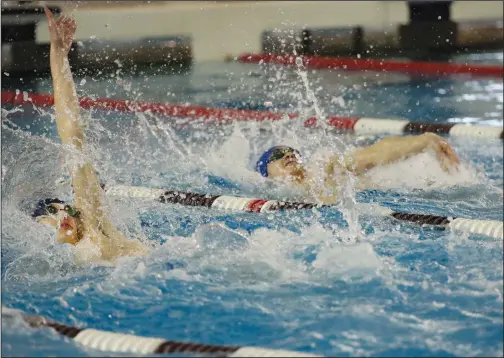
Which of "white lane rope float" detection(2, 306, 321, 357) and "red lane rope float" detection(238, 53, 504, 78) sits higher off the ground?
"red lane rope float" detection(238, 53, 504, 78)

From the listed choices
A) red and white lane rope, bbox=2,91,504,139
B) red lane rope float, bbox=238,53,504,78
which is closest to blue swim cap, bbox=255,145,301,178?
red and white lane rope, bbox=2,91,504,139

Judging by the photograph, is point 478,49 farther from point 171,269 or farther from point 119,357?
point 119,357

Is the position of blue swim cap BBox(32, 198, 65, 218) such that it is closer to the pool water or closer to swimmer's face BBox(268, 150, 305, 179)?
the pool water

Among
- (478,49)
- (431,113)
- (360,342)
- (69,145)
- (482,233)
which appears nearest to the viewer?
(360,342)

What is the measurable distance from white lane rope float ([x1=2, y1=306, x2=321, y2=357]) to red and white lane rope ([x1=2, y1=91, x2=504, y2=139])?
3013 mm

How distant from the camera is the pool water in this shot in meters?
2.59

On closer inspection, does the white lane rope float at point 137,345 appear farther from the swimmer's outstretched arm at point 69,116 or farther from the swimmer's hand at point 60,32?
the swimmer's hand at point 60,32

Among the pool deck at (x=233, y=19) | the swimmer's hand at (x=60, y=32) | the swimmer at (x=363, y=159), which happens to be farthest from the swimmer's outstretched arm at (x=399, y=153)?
the pool deck at (x=233, y=19)

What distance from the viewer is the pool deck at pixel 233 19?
875 cm

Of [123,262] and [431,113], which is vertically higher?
[431,113]

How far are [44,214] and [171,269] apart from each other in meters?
0.76

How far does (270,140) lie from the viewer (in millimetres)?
5301

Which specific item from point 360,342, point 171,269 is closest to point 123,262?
point 171,269

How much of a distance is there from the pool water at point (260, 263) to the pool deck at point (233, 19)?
353 centimetres
